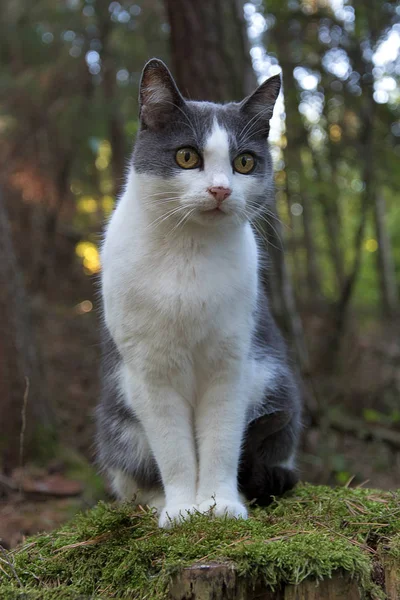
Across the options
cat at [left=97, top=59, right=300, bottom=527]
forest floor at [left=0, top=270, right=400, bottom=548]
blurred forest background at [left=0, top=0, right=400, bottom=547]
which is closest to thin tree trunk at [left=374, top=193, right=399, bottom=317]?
blurred forest background at [left=0, top=0, right=400, bottom=547]

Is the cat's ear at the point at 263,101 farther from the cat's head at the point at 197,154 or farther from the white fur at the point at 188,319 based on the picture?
the white fur at the point at 188,319

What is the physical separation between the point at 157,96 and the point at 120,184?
123 centimetres

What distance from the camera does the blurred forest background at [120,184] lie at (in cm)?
448

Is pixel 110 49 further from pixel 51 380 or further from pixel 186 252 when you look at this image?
pixel 186 252

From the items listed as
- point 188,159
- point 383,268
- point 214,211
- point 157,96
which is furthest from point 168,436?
point 383,268

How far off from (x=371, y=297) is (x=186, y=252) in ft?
54.2

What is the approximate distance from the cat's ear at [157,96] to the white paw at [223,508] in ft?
5.05

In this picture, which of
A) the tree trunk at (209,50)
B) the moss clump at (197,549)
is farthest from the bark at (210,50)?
the moss clump at (197,549)

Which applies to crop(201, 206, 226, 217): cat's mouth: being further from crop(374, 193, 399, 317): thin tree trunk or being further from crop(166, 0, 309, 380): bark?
crop(374, 193, 399, 317): thin tree trunk

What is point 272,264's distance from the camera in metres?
4.30

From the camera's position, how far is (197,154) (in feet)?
7.78

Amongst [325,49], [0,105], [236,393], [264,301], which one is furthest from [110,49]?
[236,393]

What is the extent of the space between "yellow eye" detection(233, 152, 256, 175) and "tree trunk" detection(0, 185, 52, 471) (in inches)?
131

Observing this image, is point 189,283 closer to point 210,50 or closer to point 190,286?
point 190,286
